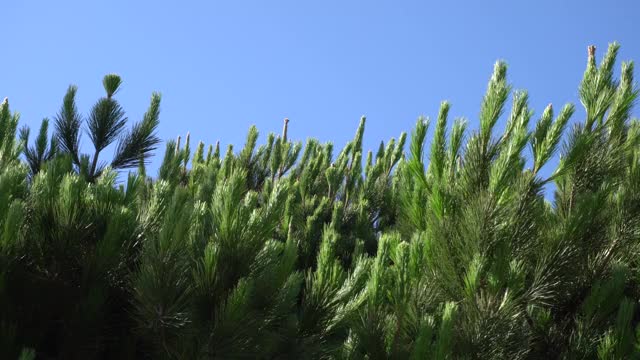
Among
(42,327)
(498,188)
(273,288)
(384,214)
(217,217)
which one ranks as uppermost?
(384,214)

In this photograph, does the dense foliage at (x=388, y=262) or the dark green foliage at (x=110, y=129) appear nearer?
the dense foliage at (x=388, y=262)

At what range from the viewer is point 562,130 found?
11.6 feet

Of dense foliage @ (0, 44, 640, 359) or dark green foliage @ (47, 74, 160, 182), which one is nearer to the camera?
dense foliage @ (0, 44, 640, 359)

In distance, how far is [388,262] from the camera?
3.70m

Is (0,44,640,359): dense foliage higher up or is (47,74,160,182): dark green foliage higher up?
(47,74,160,182): dark green foliage

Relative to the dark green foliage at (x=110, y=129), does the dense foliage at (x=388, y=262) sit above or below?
below

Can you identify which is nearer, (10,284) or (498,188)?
(10,284)

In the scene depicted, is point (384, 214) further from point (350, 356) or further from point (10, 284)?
point (10, 284)

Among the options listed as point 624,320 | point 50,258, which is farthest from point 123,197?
point 624,320

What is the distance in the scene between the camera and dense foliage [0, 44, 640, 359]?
2979 millimetres

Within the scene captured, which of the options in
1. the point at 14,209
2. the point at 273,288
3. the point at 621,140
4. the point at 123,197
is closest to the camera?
the point at 14,209

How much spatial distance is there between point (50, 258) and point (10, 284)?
20 cm

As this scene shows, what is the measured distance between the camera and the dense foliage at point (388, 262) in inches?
117

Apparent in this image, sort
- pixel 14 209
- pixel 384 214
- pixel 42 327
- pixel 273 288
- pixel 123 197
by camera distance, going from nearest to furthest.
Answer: pixel 14 209, pixel 42 327, pixel 273 288, pixel 123 197, pixel 384 214
